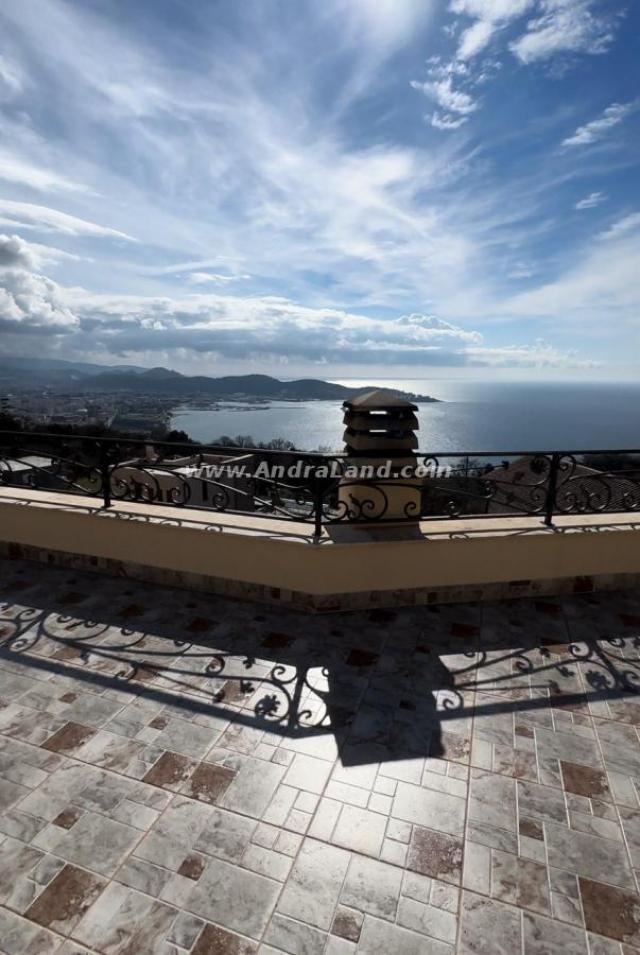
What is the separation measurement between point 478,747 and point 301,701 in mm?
1055

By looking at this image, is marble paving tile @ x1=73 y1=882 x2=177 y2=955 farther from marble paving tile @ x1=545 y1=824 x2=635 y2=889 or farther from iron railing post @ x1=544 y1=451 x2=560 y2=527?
iron railing post @ x1=544 y1=451 x2=560 y2=527

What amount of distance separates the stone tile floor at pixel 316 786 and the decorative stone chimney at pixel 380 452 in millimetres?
1056

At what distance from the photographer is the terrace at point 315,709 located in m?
1.84

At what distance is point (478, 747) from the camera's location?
2.62m

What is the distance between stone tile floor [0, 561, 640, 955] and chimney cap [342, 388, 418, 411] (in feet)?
5.84

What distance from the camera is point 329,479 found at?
4.00m

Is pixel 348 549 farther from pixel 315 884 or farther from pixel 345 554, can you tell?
pixel 315 884

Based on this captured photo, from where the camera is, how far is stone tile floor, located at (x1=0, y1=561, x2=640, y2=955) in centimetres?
179

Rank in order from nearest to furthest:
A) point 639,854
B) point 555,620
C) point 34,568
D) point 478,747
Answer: point 639,854 → point 478,747 → point 555,620 → point 34,568

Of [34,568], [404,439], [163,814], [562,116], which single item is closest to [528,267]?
[562,116]

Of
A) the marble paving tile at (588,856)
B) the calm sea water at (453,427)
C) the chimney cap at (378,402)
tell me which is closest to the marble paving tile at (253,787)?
the marble paving tile at (588,856)

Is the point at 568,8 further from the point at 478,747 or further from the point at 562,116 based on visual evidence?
the point at 478,747

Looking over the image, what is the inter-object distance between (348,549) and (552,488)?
76.9 inches

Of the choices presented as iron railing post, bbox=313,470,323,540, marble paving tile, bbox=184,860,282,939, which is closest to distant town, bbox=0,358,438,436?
iron railing post, bbox=313,470,323,540
